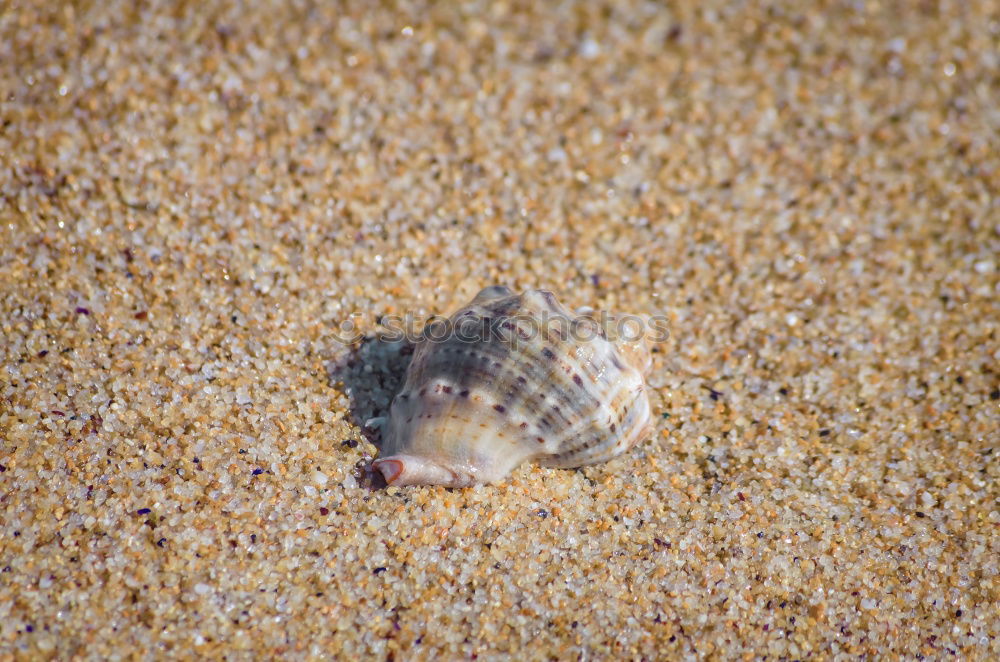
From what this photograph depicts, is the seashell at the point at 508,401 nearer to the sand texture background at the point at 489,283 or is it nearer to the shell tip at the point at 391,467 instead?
the shell tip at the point at 391,467

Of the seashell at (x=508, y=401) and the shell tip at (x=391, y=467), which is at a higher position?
the seashell at (x=508, y=401)

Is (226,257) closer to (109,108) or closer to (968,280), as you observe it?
(109,108)

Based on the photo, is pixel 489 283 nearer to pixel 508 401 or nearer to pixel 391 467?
pixel 508 401

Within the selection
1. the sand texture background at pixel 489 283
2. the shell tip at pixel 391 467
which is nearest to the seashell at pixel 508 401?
the shell tip at pixel 391 467

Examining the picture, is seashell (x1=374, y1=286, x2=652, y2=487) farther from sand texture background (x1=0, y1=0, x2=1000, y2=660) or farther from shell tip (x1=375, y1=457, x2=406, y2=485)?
sand texture background (x1=0, y1=0, x2=1000, y2=660)

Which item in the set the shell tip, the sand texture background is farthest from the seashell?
the sand texture background

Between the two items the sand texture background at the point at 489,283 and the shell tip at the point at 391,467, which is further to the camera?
the shell tip at the point at 391,467
